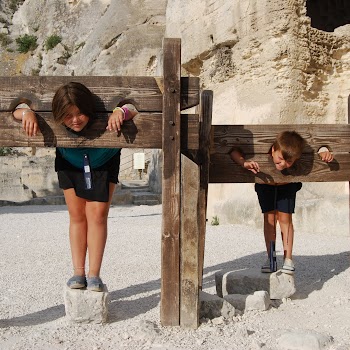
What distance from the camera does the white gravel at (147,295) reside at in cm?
274

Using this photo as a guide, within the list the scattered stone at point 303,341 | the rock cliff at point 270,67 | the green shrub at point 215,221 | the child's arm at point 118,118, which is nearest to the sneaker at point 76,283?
the child's arm at point 118,118

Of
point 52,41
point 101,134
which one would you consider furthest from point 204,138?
point 52,41

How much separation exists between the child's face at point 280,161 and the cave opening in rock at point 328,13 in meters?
8.09

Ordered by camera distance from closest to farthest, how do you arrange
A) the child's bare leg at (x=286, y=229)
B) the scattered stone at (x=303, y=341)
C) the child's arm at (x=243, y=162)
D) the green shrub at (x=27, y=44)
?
the scattered stone at (x=303, y=341) → the child's arm at (x=243, y=162) → the child's bare leg at (x=286, y=229) → the green shrub at (x=27, y=44)

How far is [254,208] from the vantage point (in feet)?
25.3

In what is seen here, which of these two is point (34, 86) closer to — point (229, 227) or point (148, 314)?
point (148, 314)

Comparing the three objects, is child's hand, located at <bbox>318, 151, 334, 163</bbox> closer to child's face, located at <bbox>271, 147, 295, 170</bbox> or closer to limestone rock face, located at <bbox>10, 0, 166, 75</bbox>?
child's face, located at <bbox>271, 147, 295, 170</bbox>

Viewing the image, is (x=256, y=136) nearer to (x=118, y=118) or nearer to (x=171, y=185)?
(x=171, y=185)

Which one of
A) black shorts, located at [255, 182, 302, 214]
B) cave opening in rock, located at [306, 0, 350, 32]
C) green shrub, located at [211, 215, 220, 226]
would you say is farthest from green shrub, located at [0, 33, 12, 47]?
black shorts, located at [255, 182, 302, 214]

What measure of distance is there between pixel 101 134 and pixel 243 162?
1.10 metres

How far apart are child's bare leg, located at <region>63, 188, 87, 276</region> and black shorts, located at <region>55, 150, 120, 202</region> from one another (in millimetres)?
54

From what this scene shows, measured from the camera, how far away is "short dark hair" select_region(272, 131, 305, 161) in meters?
3.36

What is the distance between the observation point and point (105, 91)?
2.92 meters

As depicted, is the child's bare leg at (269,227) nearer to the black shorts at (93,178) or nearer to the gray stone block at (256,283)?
the gray stone block at (256,283)
